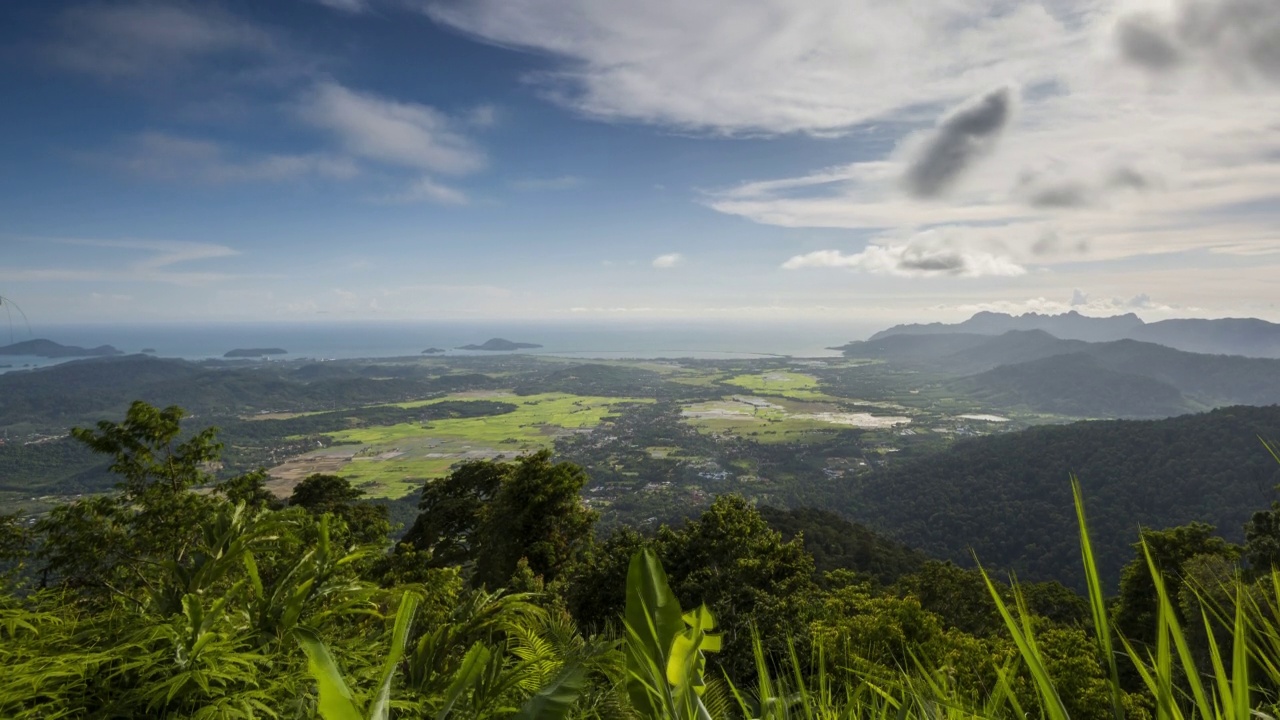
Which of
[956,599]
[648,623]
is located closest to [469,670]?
[648,623]

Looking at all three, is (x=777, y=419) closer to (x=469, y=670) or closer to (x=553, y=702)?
(x=469, y=670)

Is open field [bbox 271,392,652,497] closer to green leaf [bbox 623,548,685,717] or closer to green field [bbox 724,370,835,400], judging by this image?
green field [bbox 724,370,835,400]

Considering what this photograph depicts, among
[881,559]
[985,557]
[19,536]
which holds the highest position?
[19,536]

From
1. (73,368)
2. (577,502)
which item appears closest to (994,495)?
(577,502)

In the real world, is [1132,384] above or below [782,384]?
above

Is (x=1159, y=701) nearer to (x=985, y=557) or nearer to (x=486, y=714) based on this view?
(x=486, y=714)
